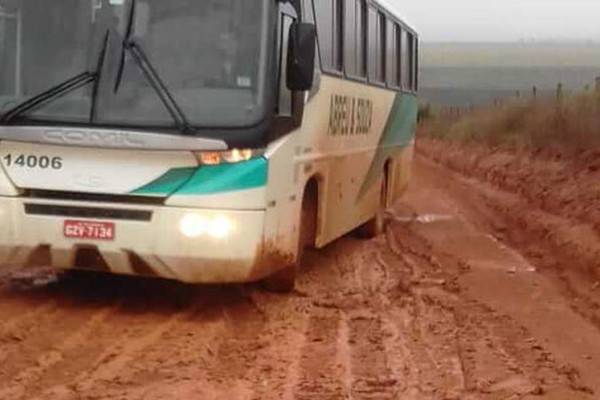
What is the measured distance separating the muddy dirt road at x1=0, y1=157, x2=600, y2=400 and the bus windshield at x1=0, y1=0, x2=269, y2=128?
158 cm

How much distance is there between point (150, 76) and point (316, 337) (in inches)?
89.7

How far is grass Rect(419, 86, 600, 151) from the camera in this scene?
27.4m

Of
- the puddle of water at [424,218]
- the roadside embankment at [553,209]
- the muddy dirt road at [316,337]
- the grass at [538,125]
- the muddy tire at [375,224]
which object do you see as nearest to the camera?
the muddy dirt road at [316,337]

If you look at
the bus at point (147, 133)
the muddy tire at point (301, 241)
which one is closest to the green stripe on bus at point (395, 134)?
the muddy tire at point (301, 241)

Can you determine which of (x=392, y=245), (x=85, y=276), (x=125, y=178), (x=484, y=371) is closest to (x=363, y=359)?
(x=484, y=371)

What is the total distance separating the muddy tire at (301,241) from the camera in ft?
38.1

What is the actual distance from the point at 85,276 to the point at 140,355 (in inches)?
137

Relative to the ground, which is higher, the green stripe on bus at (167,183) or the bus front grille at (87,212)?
the green stripe on bus at (167,183)

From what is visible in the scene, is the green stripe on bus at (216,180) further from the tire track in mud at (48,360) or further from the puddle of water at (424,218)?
the puddle of water at (424,218)

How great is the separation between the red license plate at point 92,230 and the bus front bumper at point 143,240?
10 millimetres

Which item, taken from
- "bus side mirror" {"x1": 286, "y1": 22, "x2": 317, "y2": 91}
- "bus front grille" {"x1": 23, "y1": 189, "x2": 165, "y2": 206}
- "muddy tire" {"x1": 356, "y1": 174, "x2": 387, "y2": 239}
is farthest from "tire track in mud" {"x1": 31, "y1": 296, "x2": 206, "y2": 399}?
"muddy tire" {"x1": 356, "y1": 174, "x2": 387, "y2": 239}

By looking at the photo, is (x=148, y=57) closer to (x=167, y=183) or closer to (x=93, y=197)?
(x=167, y=183)

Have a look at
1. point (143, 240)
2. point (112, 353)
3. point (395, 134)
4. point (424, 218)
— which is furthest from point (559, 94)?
point (112, 353)

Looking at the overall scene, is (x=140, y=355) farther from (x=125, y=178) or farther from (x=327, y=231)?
(x=327, y=231)
